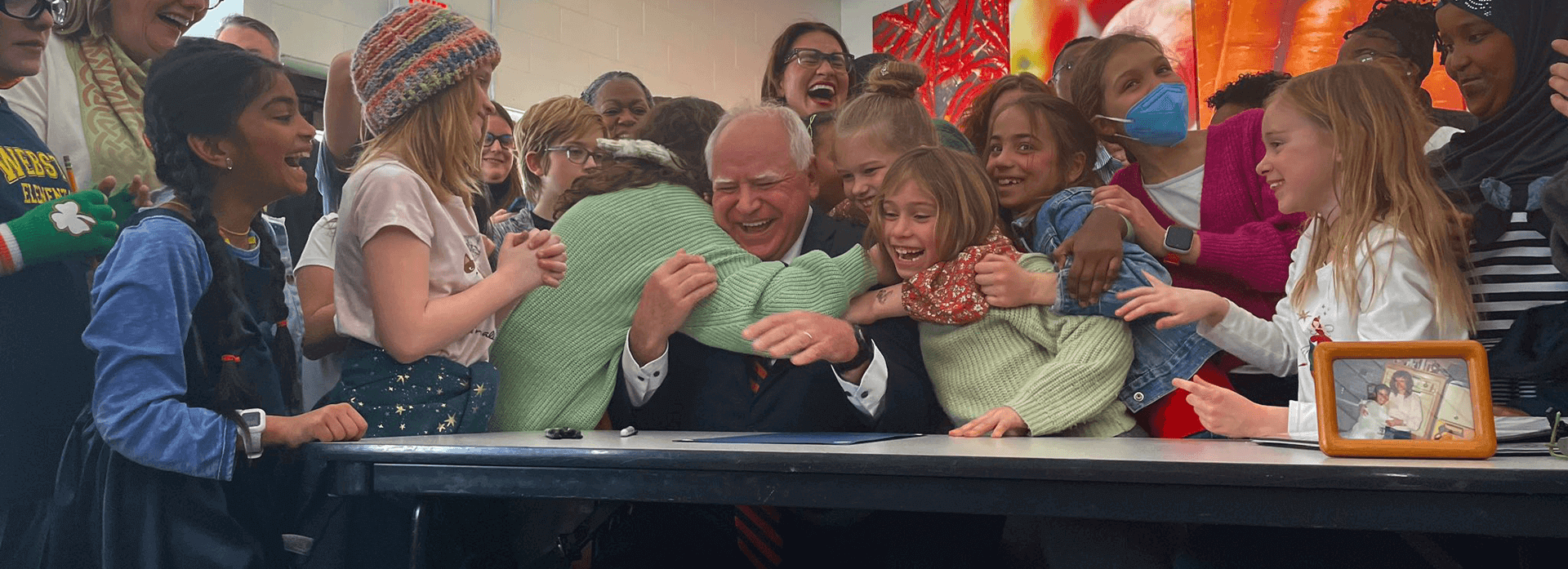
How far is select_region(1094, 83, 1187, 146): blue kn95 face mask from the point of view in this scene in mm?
2297

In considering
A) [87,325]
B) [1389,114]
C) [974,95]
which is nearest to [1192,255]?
[1389,114]

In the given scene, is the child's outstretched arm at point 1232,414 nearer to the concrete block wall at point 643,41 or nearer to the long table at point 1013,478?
the long table at point 1013,478

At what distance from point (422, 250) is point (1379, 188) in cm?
174

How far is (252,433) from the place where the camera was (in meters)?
1.91

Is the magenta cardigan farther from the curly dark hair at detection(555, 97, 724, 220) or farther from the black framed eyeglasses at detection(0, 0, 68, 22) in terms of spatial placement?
the black framed eyeglasses at detection(0, 0, 68, 22)

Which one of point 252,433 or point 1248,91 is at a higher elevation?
point 1248,91

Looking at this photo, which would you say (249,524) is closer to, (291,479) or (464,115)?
(291,479)

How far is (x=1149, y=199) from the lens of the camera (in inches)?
90.7

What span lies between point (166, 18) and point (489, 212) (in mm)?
751

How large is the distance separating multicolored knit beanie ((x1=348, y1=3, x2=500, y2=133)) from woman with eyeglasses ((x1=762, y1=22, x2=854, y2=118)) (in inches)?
33.0

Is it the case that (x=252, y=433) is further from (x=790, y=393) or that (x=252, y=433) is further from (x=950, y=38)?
(x=950, y=38)

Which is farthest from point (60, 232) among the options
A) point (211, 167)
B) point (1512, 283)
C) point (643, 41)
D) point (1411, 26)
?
point (1411, 26)

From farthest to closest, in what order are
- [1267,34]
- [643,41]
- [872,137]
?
[643,41], [1267,34], [872,137]

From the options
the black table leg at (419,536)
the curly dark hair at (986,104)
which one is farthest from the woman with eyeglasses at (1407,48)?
the black table leg at (419,536)
